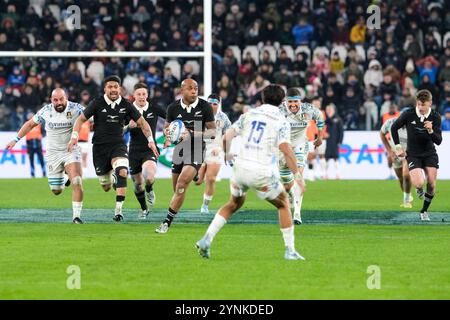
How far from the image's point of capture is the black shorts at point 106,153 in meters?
18.1

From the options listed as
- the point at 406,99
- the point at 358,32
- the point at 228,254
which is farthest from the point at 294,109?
the point at 358,32

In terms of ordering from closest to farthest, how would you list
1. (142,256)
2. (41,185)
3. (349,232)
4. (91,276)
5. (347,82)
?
(91,276)
(142,256)
(349,232)
(41,185)
(347,82)

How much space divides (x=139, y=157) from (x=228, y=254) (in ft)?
20.8

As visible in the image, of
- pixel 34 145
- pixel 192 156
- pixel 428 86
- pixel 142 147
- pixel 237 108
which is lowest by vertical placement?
pixel 34 145

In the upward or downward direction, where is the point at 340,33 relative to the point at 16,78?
upward

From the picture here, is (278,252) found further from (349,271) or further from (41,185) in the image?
(41,185)

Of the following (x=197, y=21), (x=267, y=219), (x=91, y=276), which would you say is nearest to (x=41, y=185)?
(x=197, y=21)

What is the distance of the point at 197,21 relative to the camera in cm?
3434

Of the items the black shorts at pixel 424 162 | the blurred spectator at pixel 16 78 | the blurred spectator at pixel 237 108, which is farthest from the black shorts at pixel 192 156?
the blurred spectator at pixel 16 78

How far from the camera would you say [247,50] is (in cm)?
3472

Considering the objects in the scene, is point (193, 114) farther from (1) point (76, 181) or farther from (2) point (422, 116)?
(2) point (422, 116)

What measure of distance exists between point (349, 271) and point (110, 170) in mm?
7195

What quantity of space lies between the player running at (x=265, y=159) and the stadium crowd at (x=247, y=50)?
63.2ft

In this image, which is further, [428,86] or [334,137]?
[428,86]
